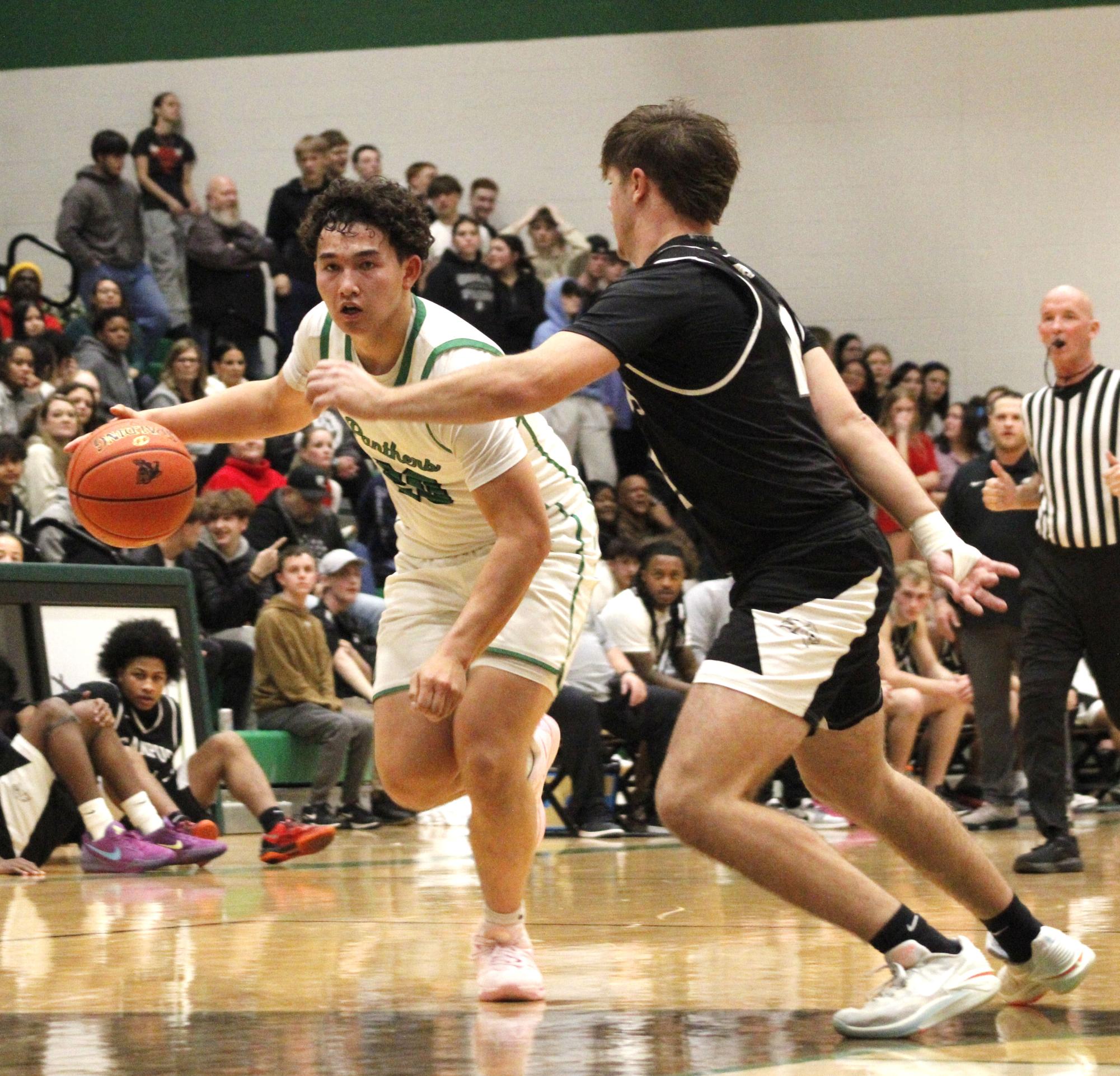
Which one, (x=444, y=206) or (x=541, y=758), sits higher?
(x=444, y=206)

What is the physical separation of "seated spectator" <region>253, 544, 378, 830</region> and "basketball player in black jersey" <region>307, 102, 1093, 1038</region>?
18.8 ft

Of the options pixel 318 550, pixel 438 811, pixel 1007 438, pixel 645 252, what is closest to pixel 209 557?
pixel 318 550

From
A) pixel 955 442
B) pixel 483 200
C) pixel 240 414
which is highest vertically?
pixel 483 200

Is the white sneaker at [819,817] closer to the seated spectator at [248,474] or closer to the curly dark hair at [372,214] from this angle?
the seated spectator at [248,474]

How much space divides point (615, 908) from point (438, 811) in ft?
14.0

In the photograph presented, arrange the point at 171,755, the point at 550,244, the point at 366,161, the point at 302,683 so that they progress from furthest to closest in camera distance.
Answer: the point at 550,244
the point at 366,161
the point at 302,683
the point at 171,755

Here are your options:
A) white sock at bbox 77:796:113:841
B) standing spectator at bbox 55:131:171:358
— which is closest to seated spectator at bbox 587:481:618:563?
standing spectator at bbox 55:131:171:358

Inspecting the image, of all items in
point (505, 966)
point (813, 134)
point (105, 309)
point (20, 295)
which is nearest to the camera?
point (505, 966)

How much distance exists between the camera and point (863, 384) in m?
14.3

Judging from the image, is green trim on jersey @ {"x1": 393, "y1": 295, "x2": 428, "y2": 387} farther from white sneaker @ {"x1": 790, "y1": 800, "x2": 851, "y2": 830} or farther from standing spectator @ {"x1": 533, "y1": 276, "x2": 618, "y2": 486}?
standing spectator @ {"x1": 533, "y1": 276, "x2": 618, "y2": 486}

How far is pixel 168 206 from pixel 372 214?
10863 mm

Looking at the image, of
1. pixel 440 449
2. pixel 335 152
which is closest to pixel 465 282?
pixel 335 152

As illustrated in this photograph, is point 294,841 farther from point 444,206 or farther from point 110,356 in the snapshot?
point 444,206

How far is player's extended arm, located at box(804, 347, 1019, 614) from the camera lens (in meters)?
3.37
